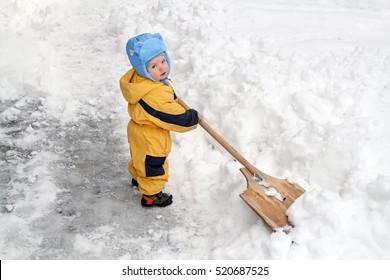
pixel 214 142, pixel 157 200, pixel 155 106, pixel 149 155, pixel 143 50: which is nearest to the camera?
pixel 143 50

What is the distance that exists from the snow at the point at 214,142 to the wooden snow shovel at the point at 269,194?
10 cm

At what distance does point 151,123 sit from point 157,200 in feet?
2.40

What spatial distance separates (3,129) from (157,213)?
2.09m

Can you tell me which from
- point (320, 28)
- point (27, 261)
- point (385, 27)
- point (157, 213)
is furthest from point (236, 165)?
point (385, 27)

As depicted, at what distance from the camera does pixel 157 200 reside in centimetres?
375

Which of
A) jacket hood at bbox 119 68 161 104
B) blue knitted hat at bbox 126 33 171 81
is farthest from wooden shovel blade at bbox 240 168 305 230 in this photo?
blue knitted hat at bbox 126 33 171 81

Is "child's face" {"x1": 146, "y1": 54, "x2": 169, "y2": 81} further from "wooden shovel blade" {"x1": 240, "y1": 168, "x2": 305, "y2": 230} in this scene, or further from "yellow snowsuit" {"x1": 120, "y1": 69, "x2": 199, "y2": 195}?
"wooden shovel blade" {"x1": 240, "y1": 168, "x2": 305, "y2": 230}

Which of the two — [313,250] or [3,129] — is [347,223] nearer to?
[313,250]

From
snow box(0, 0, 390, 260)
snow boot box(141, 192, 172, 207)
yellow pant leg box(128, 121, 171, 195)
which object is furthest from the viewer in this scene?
snow boot box(141, 192, 172, 207)

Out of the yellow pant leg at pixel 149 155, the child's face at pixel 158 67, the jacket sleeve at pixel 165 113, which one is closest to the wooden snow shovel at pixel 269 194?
the jacket sleeve at pixel 165 113

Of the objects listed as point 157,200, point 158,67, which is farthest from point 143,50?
point 157,200

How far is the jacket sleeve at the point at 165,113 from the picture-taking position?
3338 millimetres

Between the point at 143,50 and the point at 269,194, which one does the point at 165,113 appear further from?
the point at 269,194

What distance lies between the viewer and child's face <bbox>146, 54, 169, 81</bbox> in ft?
10.9
